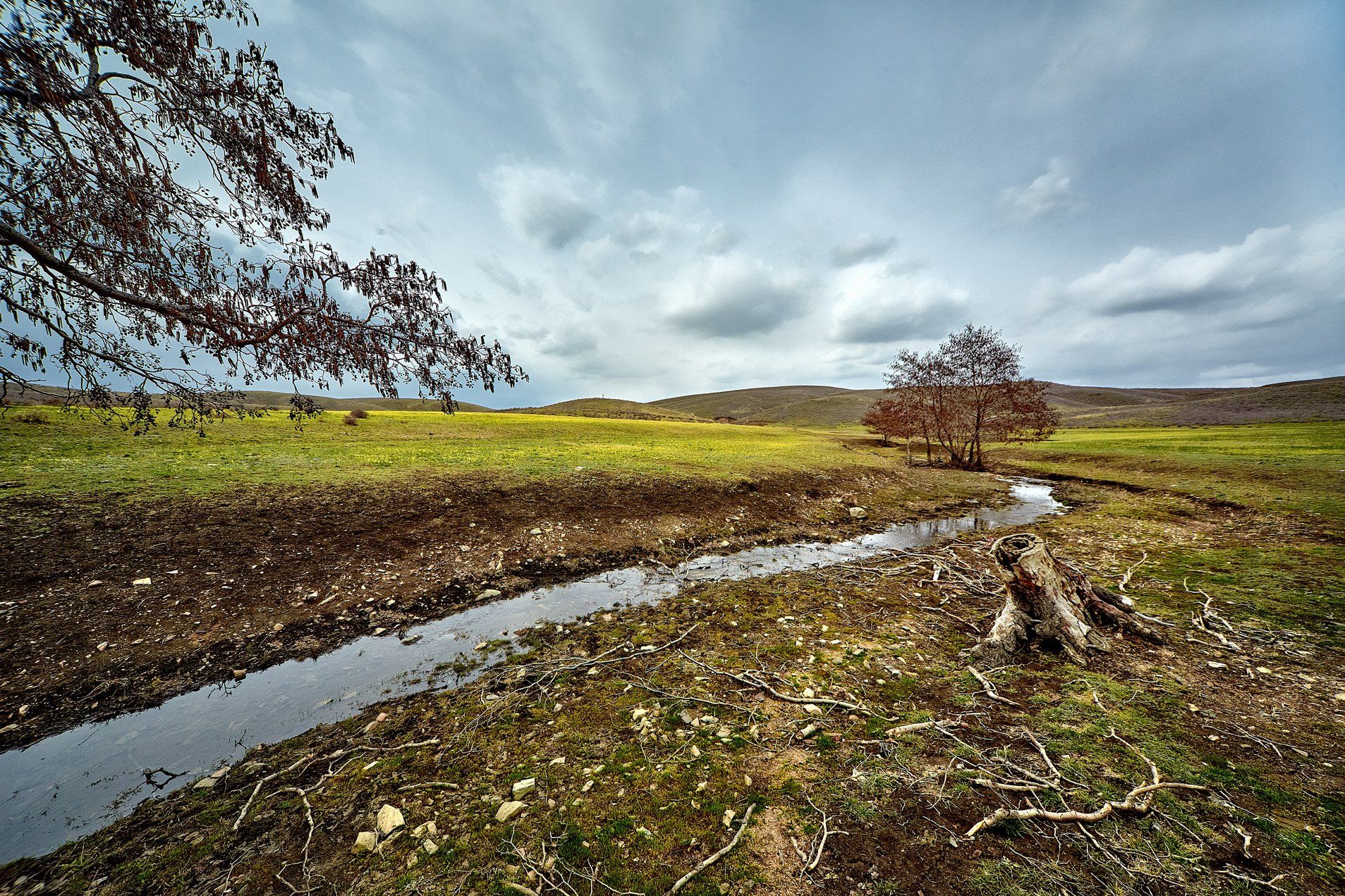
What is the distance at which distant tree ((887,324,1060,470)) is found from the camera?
29125 millimetres

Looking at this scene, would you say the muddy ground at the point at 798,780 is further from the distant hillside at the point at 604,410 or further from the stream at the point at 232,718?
the distant hillside at the point at 604,410

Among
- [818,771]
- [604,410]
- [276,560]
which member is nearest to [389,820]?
[818,771]

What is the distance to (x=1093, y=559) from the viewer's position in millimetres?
11555

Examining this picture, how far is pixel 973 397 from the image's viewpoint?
3109 centimetres

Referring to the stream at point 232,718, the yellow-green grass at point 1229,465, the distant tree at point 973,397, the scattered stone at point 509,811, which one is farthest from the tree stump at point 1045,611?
the distant tree at point 973,397

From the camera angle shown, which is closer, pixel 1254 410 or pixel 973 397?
pixel 973 397

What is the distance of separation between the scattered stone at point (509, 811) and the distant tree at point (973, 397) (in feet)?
115

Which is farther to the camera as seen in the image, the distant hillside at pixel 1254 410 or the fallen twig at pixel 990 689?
the distant hillside at pixel 1254 410

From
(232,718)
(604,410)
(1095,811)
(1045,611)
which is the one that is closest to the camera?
(1095,811)

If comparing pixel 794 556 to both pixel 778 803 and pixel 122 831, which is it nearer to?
pixel 778 803

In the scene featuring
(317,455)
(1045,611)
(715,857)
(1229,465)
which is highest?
(317,455)

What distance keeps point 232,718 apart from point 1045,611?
12.3 meters

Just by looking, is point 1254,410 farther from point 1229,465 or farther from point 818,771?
point 818,771

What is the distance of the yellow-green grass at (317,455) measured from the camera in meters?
15.5
